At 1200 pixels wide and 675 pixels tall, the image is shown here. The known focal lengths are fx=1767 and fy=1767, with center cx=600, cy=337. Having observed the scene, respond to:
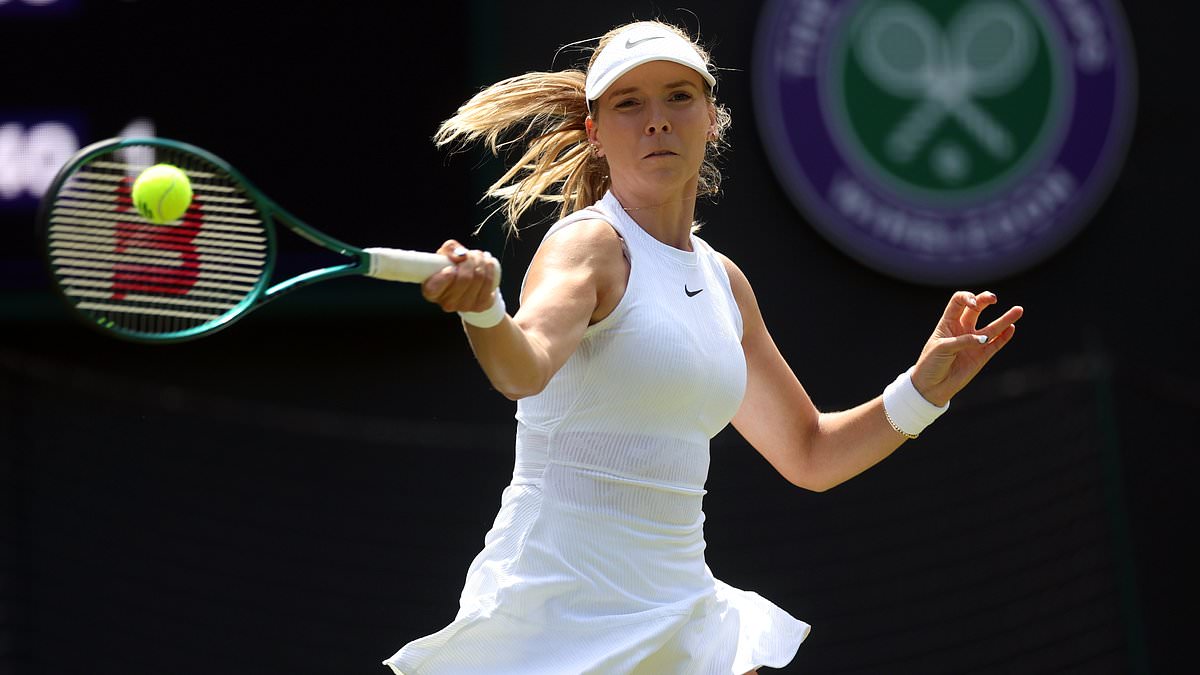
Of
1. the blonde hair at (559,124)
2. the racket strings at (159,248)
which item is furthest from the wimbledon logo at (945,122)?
the racket strings at (159,248)

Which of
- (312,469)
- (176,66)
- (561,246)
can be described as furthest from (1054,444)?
(561,246)

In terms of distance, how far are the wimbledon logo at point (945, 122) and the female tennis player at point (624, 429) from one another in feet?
6.85

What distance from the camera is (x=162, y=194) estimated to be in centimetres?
228

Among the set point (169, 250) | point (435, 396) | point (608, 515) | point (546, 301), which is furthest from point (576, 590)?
point (435, 396)

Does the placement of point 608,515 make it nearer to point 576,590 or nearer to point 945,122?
point 576,590

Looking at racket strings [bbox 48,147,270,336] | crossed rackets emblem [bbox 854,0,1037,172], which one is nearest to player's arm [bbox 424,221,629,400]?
racket strings [bbox 48,147,270,336]

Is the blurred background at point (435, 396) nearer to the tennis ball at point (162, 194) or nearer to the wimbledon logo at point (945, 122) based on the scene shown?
the wimbledon logo at point (945, 122)

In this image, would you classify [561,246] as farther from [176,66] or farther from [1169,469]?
[1169,469]

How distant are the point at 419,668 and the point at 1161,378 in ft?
10.4

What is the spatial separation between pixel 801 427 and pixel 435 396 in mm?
1938

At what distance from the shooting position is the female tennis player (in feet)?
7.97

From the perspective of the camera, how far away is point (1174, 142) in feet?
16.4

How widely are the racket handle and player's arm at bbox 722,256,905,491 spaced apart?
2.83 feet

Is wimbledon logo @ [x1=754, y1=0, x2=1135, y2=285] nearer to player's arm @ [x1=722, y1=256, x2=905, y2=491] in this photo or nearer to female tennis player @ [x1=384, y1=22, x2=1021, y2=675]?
player's arm @ [x1=722, y1=256, x2=905, y2=491]
